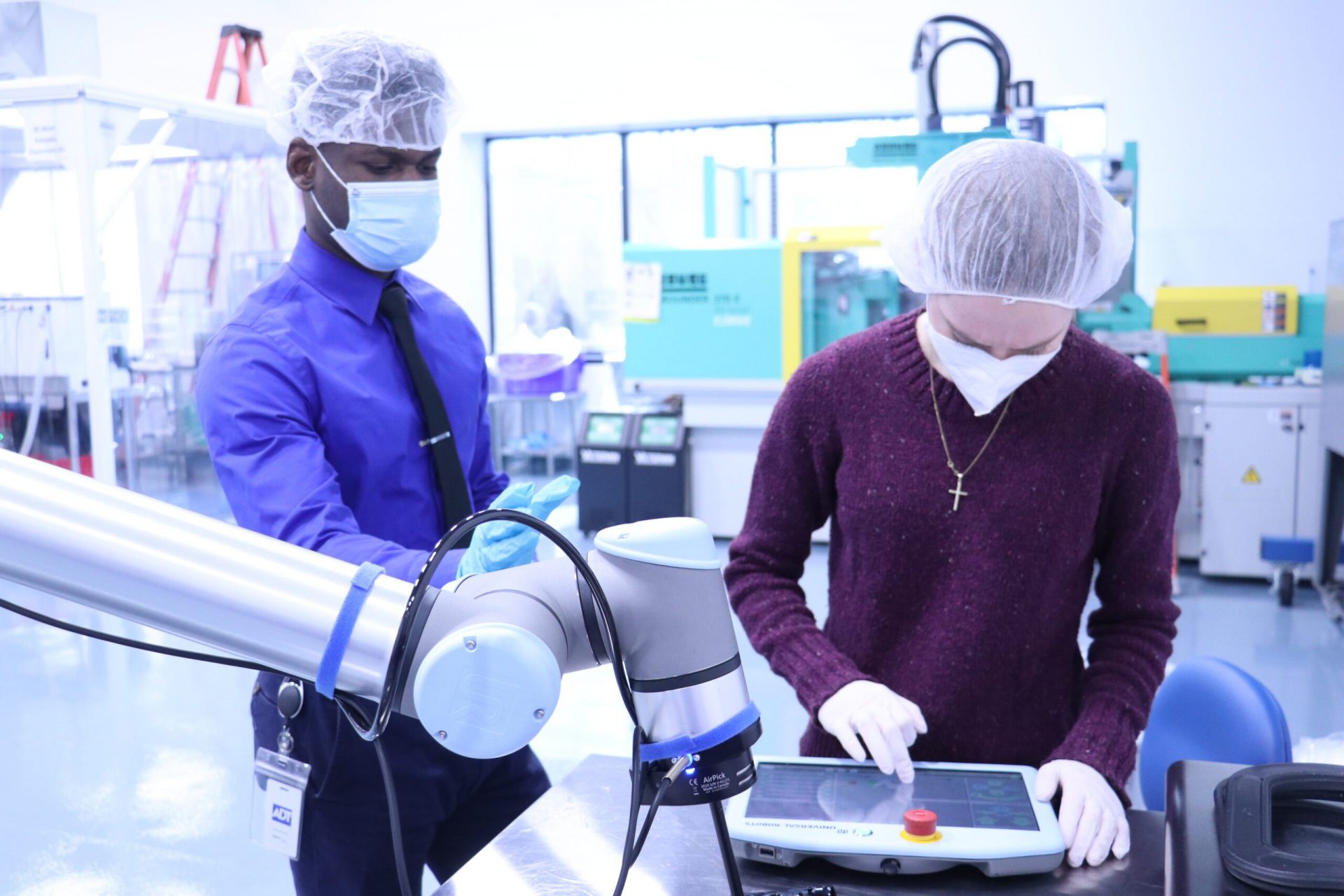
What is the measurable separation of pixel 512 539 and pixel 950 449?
563 mm

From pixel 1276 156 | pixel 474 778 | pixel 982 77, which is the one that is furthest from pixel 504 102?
pixel 474 778

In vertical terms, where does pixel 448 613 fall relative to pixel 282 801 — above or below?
above

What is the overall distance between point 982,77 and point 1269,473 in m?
2.63

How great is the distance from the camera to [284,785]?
3.77 ft

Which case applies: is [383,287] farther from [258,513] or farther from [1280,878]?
[1280,878]

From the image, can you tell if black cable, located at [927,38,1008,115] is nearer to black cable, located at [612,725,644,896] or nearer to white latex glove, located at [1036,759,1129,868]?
white latex glove, located at [1036,759,1129,868]

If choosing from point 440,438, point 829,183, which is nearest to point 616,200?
point 829,183

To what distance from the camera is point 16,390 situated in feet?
13.5

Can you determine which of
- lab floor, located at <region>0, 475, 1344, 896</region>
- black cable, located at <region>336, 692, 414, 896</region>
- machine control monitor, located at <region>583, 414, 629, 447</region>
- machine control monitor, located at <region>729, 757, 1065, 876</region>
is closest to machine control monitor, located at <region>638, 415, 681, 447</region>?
machine control monitor, located at <region>583, 414, 629, 447</region>

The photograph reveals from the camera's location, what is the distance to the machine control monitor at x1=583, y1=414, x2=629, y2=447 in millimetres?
4961

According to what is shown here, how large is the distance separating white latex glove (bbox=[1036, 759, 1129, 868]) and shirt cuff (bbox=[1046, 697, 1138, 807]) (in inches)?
1.8

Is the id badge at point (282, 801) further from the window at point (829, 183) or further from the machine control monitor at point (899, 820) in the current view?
the window at point (829, 183)

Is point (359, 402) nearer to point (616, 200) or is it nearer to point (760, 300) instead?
point (760, 300)

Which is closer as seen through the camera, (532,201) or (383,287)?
(383,287)
